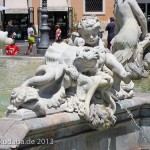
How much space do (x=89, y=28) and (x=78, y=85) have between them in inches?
21.9

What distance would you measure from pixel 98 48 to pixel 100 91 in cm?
Result: 37

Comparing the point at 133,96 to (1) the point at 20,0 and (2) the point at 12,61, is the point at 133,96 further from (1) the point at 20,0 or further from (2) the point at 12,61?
(1) the point at 20,0

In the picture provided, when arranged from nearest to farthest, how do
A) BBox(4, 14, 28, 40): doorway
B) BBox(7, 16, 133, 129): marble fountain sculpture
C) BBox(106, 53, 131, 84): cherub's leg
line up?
BBox(7, 16, 133, 129): marble fountain sculpture < BBox(106, 53, 131, 84): cherub's leg < BBox(4, 14, 28, 40): doorway

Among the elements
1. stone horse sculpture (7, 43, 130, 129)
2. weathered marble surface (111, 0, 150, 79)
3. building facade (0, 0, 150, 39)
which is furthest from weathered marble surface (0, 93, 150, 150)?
building facade (0, 0, 150, 39)

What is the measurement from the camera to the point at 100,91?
16.3 feet

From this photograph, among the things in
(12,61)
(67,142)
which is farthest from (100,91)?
(12,61)

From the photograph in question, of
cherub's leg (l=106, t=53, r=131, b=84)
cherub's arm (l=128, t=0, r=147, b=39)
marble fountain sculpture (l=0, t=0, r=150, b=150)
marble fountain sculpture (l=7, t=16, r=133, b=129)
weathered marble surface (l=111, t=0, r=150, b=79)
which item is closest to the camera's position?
marble fountain sculpture (l=0, t=0, r=150, b=150)

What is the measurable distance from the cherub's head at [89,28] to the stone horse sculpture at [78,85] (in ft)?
0.66

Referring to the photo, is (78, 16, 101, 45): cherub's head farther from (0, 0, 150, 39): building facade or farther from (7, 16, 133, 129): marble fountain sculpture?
(0, 0, 150, 39): building facade

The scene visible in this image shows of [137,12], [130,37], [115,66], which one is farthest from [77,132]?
[137,12]

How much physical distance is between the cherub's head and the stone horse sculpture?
0.20m

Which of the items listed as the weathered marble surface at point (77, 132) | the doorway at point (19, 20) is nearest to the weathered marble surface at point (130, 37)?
the weathered marble surface at point (77, 132)

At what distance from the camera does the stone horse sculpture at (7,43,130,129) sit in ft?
15.5

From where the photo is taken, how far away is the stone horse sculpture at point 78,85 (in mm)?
4727
